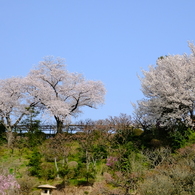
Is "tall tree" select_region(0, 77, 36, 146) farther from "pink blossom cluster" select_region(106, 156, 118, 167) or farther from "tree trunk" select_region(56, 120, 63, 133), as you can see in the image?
"pink blossom cluster" select_region(106, 156, 118, 167)

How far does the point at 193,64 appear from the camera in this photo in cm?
2759

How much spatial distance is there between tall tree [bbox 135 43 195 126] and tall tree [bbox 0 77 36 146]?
11239 millimetres

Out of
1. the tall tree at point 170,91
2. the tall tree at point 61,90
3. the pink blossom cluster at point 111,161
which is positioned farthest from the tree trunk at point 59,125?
the pink blossom cluster at point 111,161

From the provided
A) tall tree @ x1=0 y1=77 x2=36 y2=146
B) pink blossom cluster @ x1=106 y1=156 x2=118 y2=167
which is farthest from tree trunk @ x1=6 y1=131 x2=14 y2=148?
pink blossom cluster @ x1=106 y1=156 x2=118 y2=167

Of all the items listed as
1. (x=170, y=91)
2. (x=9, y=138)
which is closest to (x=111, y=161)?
(x=170, y=91)

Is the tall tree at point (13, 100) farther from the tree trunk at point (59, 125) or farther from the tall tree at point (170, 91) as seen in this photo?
the tall tree at point (170, 91)

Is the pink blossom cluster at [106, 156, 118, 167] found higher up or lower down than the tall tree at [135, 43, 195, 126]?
lower down

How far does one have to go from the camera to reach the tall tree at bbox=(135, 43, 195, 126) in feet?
86.6

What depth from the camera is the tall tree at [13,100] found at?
32.1 metres

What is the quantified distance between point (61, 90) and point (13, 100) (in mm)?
4650

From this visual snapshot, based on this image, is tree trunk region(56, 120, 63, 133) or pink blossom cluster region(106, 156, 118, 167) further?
tree trunk region(56, 120, 63, 133)

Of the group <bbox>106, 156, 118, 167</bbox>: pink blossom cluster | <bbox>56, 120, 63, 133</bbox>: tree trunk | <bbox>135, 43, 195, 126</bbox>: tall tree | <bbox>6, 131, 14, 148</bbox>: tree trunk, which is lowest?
<bbox>106, 156, 118, 167</bbox>: pink blossom cluster

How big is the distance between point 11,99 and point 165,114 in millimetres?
14520

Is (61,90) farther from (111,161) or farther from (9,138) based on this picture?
(111,161)
